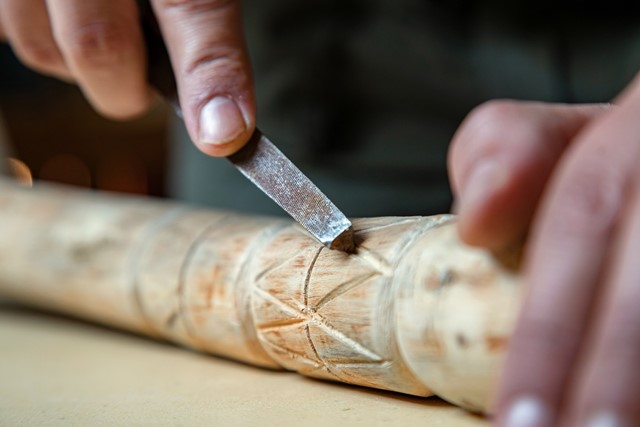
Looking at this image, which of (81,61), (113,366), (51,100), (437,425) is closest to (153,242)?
(113,366)

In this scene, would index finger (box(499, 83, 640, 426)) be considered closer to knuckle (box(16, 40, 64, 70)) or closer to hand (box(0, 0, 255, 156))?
hand (box(0, 0, 255, 156))

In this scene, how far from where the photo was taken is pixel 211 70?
1325mm

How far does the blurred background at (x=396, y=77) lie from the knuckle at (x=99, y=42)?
0.60 meters

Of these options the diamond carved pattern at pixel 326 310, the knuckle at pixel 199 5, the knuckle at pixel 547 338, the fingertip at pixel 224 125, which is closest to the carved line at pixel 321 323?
the diamond carved pattern at pixel 326 310

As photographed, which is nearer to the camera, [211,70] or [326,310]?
[326,310]

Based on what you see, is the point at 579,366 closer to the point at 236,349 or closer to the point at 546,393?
the point at 546,393

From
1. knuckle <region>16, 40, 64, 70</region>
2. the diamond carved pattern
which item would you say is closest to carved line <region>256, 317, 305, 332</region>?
the diamond carved pattern

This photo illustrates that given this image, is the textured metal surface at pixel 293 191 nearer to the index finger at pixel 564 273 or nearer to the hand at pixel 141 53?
the hand at pixel 141 53

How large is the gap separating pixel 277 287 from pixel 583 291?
1.84 ft

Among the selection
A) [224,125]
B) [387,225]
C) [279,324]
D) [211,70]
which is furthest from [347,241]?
[211,70]

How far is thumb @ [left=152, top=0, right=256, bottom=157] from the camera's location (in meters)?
1.28

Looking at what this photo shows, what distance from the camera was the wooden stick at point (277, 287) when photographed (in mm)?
929

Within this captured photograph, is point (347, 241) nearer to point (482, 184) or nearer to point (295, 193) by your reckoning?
point (295, 193)

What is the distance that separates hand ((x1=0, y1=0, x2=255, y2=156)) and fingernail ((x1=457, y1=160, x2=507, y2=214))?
0.52m
